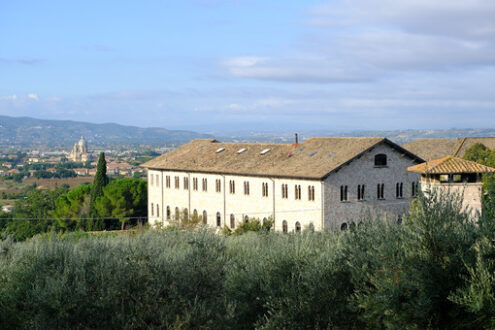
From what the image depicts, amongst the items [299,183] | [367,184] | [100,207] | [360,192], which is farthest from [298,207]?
[100,207]

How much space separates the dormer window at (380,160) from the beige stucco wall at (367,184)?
21 centimetres

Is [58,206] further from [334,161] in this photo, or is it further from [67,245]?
[67,245]

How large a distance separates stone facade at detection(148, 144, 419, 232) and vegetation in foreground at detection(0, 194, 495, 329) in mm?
22757

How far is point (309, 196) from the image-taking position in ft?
145

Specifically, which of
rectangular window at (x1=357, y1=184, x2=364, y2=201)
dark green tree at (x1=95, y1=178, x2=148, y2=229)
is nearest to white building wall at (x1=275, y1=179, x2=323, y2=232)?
rectangular window at (x1=357, y1=184, x2=364, y2=201)

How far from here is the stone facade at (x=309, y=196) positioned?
4356 centimetres

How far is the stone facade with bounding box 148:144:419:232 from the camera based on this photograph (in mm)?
43562

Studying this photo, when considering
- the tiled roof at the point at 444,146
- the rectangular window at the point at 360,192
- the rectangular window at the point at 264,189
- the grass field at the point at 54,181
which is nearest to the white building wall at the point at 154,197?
the rectangular window at the point at 264,189

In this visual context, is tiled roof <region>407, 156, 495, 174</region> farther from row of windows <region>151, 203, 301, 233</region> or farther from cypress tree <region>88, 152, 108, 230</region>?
cypress tree <region>88, 152, 108, 230</region>

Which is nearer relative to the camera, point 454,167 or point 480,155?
point 454,167

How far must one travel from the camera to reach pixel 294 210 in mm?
44688

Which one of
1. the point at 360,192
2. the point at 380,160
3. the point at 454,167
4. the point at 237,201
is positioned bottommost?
the point at 237,201

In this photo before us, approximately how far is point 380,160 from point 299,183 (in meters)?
6.10

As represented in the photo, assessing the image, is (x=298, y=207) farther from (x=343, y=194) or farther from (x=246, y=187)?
(x=246, y=187)
